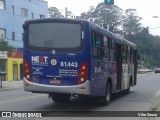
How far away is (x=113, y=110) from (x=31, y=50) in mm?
3678

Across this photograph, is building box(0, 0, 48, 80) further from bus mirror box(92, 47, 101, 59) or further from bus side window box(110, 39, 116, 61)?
bus mirror box(92, 47, 101, 59)

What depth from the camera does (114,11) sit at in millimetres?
113125

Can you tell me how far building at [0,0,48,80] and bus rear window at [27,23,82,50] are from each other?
3459cm

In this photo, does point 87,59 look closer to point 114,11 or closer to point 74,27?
point 74,27

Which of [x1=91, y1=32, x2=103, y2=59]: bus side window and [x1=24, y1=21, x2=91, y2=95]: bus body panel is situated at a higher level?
[x1=91, y1=32, x2=103, y2=59]: bus side window

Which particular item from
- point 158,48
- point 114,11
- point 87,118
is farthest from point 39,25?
point 158,48

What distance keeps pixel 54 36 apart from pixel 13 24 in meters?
40.1

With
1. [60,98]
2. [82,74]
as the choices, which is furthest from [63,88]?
[60,98]

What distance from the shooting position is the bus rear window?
14.3 meters

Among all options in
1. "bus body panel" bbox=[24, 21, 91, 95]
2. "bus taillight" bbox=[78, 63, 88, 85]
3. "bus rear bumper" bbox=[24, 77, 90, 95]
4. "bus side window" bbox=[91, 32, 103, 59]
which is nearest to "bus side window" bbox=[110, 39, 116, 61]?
"bus side window" bbox=[91, 32, 103, 59]

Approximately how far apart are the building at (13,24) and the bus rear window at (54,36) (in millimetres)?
34587

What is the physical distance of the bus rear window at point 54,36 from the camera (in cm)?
1429

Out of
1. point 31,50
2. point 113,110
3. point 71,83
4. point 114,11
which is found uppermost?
point 114,11

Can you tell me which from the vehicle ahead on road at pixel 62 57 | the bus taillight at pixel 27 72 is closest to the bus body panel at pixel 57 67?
the vehicle ahead on road at pixel 62 57
